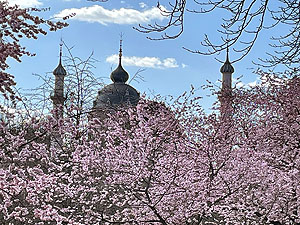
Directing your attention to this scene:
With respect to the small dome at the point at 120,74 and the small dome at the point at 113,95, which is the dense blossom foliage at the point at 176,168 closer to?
the small dome at the point at 113,95

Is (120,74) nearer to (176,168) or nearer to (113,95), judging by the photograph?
(113,95)

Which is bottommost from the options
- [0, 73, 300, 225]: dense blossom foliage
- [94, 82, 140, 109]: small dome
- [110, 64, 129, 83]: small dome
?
[0, 73, 300, 225]: dense blossom foliage

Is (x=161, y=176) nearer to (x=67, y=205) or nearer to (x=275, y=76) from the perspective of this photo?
(x=67, y=205)

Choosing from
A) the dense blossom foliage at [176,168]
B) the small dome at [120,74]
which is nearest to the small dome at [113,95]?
the dense blossom foliage at [176,168]

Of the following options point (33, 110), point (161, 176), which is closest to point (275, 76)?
point (161, 176)

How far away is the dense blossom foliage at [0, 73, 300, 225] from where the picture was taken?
7203mm

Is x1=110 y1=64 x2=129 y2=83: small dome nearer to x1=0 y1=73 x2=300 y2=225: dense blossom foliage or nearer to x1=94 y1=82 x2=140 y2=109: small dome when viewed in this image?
x1=94 y1=82 x2=140 y2=109: small dome

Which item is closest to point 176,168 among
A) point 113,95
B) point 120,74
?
point 113,95

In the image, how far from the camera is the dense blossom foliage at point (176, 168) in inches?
284

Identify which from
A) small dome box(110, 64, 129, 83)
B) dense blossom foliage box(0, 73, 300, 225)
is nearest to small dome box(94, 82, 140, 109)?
dense blossom foliage box(0, 73, 300, 225)

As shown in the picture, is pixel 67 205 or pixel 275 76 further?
pixel 275 76

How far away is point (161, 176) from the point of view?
7559 millimetres

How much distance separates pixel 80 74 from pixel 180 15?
5.51 meters

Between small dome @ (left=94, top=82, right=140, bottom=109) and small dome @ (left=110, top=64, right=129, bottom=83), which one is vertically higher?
small dome @ (left=110, top=64, right=129, bottom=83)
